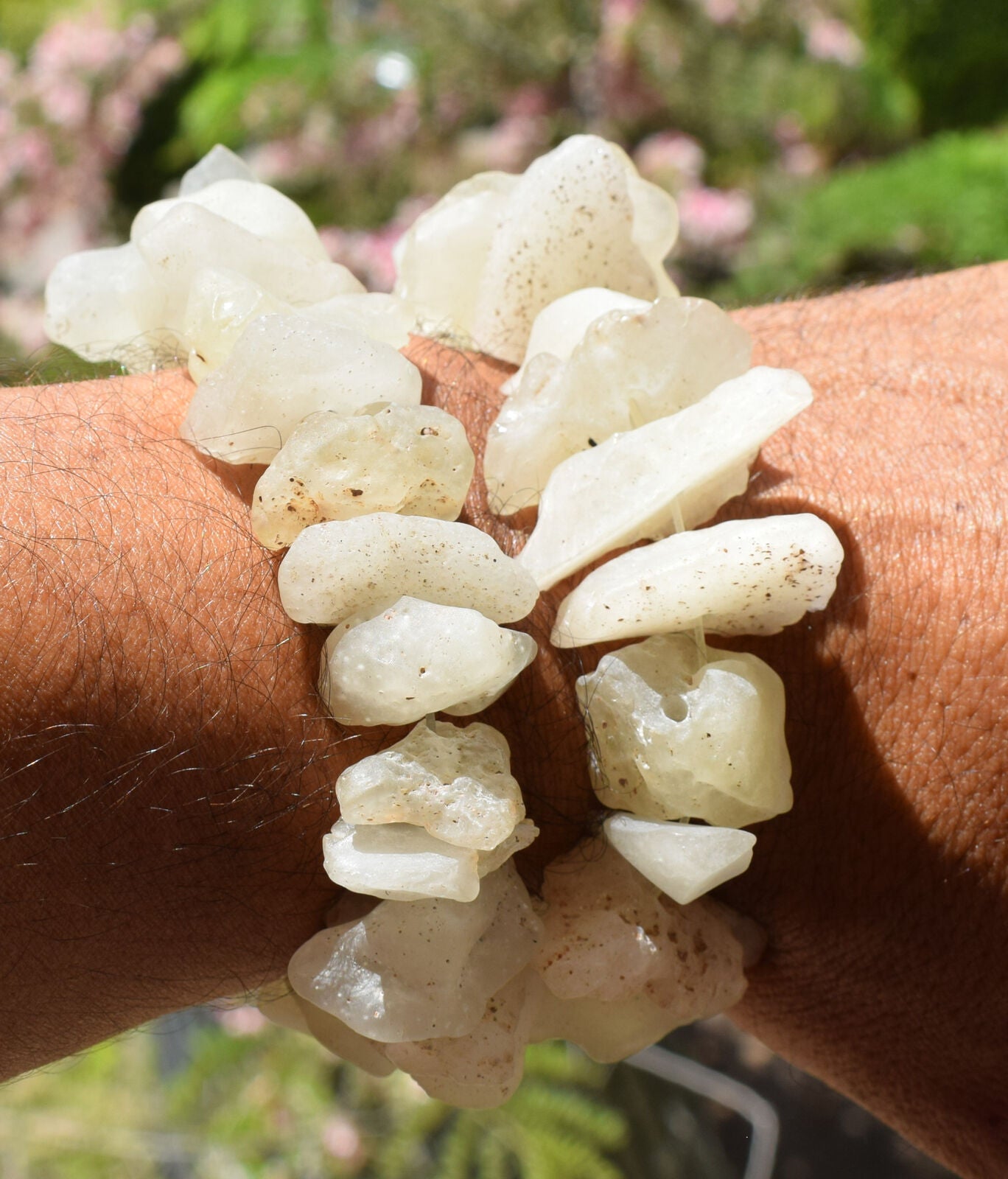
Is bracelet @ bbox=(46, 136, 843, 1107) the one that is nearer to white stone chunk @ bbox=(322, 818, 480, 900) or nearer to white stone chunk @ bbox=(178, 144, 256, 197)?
white stone chunk @ bbox=(322, 818, 480, 900)

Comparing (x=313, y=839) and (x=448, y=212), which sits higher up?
(x=448, y=212)

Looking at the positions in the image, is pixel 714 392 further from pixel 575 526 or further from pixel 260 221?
pixel 260 221

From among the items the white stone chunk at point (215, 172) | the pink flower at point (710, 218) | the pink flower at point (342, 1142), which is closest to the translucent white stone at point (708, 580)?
the white stone chunk at point (215, 172)

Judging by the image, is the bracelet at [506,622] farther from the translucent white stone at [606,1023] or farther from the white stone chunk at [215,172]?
the white stone chunk at [215,172]

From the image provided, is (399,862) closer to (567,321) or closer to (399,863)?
(399,863)

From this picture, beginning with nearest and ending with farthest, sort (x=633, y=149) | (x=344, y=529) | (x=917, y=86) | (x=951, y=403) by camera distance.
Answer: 1. (x=344, y=529)
2. (x=951, y=403)
3. (x=633, y=149)
4. (x=917, y=86)

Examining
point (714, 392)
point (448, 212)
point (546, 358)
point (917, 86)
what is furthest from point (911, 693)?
point (917, 86)
